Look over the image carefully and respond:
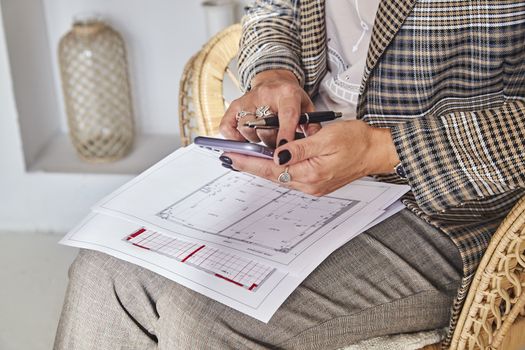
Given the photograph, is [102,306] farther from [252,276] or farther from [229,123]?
[229,123]

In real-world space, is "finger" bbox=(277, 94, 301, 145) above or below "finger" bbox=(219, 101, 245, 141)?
above

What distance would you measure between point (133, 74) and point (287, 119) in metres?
1.35

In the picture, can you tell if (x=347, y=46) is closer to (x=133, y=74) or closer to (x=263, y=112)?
(x=263, y=112)

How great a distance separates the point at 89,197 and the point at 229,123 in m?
1.22

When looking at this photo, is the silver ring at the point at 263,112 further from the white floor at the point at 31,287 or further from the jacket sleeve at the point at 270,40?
the white floor at the point at 31,287

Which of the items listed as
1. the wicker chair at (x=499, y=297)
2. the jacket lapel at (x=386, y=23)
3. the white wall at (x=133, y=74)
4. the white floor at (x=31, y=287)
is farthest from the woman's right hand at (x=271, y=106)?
the white wall at (x=133, y=74)

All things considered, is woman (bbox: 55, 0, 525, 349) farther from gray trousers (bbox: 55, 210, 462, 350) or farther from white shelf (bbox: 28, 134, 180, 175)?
white shelf (bbox: 28, 134, 180, 175)

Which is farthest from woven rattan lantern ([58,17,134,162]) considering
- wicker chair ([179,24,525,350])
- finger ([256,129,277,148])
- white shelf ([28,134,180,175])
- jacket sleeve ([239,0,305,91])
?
wicker chair ([179,24,525,350])

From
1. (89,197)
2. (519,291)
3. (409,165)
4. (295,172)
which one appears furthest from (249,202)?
(89,197)

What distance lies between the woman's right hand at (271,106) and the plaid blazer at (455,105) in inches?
3.6

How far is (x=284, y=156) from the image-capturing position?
921mm

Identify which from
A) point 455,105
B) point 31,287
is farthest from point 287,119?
point 31,287

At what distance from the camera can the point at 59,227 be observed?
224cm

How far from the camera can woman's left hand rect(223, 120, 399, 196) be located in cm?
93
